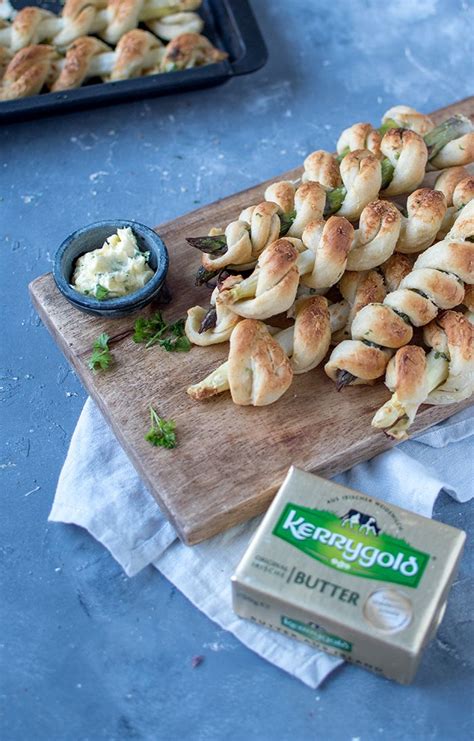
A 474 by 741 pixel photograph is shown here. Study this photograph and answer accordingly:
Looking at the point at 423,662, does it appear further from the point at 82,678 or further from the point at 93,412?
the point at 93,412

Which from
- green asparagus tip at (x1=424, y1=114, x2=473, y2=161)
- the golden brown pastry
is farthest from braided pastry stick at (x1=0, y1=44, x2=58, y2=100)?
green asparagus tip at (x1=424, y1=114, x2=473, y2=161)

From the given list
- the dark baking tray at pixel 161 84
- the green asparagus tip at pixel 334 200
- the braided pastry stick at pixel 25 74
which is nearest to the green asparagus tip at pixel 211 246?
the green asparagus tip at pixel 334 200

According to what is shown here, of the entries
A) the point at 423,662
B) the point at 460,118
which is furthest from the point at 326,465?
the point at 460,118

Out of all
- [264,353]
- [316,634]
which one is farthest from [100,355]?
[316,634]

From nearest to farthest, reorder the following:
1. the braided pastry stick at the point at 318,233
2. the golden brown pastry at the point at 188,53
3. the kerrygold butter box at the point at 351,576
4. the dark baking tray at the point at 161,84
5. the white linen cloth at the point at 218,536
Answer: the kerrygold butter box at the point at 351,576
the white linen cloth at the point at 218,536
the braided pastry stick at the point at 318,233
the dark baking tray at the point at 161,84
the golden brown pastry at the point at 188,53

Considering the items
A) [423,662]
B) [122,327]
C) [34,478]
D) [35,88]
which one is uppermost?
Answer: [35,88]

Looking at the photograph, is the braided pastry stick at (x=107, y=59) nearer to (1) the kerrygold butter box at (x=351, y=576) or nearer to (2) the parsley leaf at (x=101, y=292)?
(2) the parsley leaf at (x=101, y=292)

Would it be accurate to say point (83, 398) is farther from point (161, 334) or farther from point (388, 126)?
point (388, 126)
